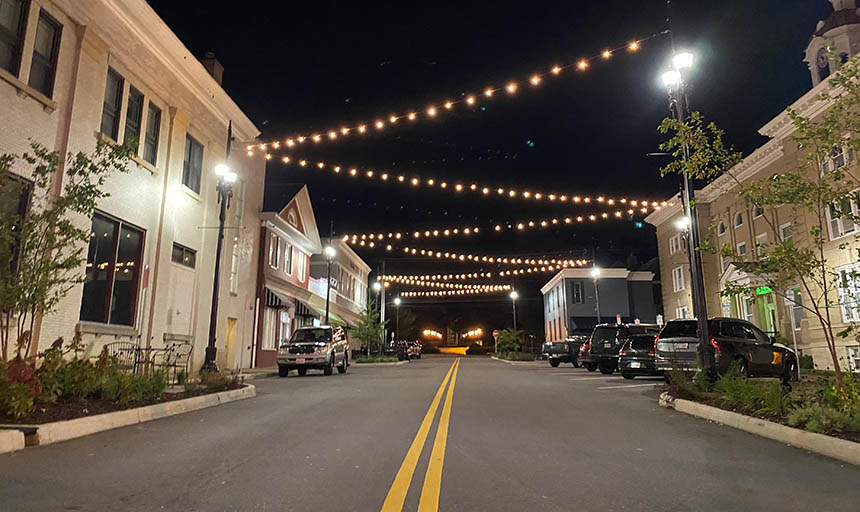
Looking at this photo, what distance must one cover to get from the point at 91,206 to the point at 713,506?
9.84 metres

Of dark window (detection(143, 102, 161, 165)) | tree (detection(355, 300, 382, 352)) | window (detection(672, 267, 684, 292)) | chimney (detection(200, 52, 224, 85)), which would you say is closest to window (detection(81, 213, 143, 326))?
dark window (detection(143, 102, 161, 165))

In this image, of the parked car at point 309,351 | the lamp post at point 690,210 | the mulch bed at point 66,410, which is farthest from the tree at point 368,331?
the mulch bed at point 66,410

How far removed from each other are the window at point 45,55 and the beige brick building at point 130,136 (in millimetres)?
25

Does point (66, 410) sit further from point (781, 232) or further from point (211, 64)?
point (781, 232)

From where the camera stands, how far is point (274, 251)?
31203 mm

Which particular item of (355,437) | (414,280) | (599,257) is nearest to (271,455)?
(355,437)

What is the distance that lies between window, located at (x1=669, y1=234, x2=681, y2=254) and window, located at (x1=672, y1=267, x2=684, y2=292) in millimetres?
1401

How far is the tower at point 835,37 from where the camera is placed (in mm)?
27500

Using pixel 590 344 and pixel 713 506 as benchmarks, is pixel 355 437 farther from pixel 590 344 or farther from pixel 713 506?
pixel 590 344

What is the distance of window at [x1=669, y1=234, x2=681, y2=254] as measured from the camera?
139 ft

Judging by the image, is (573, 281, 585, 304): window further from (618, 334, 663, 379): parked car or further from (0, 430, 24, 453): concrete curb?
(0, 430, 24, 453): concrete curb

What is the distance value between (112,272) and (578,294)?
4944 centimetres

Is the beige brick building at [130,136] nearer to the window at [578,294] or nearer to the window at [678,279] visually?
the window at [678,279]

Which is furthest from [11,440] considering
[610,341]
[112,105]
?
[610,341]
